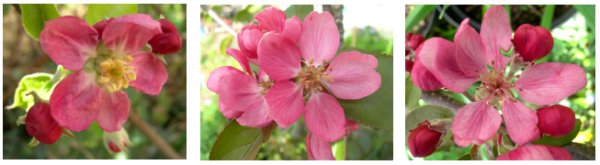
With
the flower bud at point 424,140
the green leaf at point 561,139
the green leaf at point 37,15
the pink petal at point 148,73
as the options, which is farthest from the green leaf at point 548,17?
the green leaf at point 37,15

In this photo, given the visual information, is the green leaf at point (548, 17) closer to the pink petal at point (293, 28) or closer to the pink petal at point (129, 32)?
the pink petal at point (293, 28)

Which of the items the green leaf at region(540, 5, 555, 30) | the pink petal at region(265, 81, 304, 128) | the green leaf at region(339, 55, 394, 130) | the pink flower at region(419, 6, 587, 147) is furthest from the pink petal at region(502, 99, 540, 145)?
the green leaf at region(540, 5, 555, 30)

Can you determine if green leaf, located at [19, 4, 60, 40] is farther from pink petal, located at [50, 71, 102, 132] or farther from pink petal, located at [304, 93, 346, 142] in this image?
pink petal, located at [304, 93, 346, 142]

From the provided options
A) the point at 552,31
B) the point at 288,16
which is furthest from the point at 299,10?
the point at 552,31

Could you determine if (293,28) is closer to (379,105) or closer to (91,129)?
(379,105)

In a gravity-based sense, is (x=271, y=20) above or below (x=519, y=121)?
above

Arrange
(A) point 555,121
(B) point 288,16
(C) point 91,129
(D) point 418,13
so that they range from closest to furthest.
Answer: (A) point 555,121 → (B) point 288,16 → (D) point 418,13 → (C) point 91,129
